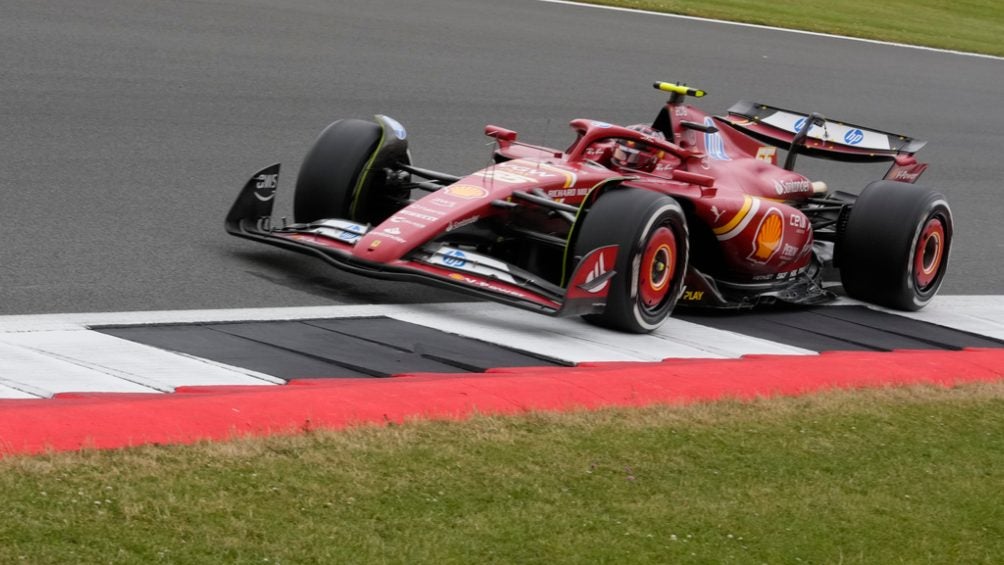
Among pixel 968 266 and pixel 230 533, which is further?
pixel 968 266

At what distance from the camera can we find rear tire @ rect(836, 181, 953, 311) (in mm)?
9211

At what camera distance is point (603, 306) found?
25.3 feet

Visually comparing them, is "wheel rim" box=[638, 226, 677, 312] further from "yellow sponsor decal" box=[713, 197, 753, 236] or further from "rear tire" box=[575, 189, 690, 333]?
"yellow sponsor decal" box=[713, 197, 753, 236]

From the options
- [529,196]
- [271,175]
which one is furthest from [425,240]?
[271,175]

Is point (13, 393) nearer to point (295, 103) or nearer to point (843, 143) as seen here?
point (843, 143)

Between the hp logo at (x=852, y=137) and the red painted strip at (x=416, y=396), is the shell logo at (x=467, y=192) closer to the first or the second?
the red painted strip at (x=416, y=396)

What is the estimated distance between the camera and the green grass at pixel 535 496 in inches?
172

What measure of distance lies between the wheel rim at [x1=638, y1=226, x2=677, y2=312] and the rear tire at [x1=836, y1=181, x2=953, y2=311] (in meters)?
1.74

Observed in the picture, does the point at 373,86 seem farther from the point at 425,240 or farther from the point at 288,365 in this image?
the point at 288,365

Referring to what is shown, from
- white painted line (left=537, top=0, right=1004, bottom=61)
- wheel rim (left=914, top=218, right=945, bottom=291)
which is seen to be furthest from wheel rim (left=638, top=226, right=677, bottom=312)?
white painted line (left=537, top=0, right=1004, bottom=61)

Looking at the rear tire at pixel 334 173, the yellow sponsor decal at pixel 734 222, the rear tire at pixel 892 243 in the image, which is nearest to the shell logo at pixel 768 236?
the yellow sponsor decal at pixel 734 222

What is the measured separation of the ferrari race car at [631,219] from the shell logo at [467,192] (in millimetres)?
10

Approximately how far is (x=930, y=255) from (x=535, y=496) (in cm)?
532

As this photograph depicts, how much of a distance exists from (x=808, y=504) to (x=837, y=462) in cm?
59
